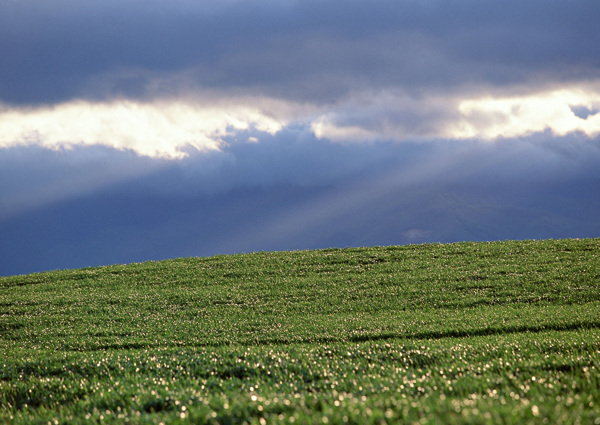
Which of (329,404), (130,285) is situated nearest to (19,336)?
(130,285)

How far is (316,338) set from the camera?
746 inches

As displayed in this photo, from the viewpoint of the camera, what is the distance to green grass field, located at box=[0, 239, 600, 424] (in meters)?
8.78

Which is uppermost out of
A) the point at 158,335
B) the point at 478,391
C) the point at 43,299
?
the point at 43,299

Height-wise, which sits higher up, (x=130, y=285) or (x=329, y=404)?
(x=130, y=285)

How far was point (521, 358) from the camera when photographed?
13.4 m

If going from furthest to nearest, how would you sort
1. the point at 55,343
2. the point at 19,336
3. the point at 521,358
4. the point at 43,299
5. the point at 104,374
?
the point at 43,299
the point at 19,336
the point at 55,343
the point at 104,374
the point at 521,358

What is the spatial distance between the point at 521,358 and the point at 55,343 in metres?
19.0

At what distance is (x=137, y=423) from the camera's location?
27.0 feet

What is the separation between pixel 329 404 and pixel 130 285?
28243mm

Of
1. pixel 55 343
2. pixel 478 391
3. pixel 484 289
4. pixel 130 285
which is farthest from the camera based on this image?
pixel 130 285

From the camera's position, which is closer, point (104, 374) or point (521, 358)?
point (521, 358)

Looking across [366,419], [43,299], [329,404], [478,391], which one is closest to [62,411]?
[329,404]

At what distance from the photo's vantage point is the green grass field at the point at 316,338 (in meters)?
8.78

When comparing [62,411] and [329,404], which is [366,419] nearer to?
[329,404]
